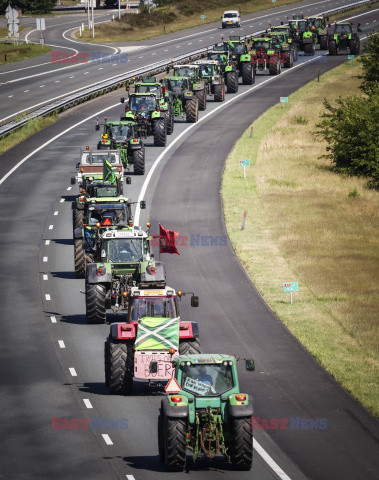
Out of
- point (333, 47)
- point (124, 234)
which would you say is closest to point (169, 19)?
point (333, 47)

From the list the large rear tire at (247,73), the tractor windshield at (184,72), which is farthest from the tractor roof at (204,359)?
the large rear tire at (247,73)

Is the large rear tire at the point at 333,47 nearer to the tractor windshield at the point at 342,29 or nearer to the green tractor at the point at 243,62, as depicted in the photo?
the tractor windshield at the point at 342,29

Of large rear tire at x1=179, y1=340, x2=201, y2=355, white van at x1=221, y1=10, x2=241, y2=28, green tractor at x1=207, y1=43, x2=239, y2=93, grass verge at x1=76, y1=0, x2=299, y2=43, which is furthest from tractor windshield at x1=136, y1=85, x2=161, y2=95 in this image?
white van at x1=221, y1=10, x2=241, y2=28

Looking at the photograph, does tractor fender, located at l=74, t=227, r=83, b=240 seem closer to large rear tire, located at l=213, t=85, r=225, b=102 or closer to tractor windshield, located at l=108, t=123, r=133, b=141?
tractor windshield, located at l=108, t=123, r=133, b=141

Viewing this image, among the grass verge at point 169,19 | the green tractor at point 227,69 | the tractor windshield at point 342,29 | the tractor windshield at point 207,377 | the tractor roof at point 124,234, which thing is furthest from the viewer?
the grass verge at point 169,19

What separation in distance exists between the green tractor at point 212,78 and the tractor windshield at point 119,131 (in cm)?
2021

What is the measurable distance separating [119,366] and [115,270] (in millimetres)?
7965

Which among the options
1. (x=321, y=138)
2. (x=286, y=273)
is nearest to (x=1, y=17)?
(x=321, y=138)

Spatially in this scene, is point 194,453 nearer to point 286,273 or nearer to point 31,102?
point 286,273

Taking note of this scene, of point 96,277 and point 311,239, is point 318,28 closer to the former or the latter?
point 311,239

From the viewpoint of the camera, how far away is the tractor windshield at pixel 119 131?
57.5 m

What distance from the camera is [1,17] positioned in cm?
14050

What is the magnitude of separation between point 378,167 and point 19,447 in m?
41.0

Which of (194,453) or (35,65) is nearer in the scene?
(194,453)
